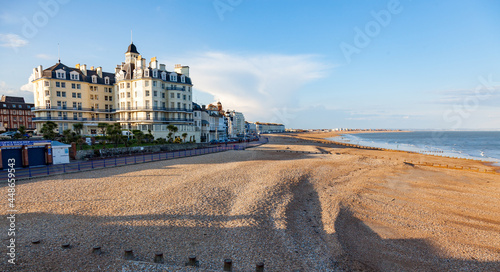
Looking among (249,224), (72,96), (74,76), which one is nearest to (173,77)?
(74,76)

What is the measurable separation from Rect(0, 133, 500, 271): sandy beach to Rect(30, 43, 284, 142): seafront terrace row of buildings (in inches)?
1206

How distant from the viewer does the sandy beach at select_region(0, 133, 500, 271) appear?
28.4 ft

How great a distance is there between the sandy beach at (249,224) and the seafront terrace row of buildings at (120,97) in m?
30.6

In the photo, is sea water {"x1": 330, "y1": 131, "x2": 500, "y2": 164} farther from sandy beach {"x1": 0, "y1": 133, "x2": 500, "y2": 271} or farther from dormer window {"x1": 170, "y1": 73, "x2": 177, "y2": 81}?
dormer window {"x1": 170, "y1": 73, "x2": 177, "y2": 81}

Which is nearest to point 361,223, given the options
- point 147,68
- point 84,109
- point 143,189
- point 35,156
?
point 143,189

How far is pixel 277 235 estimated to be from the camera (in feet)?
34.9

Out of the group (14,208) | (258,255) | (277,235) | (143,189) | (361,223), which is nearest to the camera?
(258,255)

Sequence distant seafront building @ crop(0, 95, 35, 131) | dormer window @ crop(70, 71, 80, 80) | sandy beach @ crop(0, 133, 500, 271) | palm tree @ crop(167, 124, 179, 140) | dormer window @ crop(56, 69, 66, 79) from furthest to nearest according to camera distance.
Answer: distant seafront building @ crop(0, 95, 35, 131) → dormer window @ crop(70, 71, 80, 80) → dormer window @ crop(56, 69, 66, 79) → palm tree @ crop(167, 124, 179, 140) → sandy beach @ crop(0, 133, 500, 271)

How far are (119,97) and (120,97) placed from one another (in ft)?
2.01

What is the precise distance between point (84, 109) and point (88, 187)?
42720 mm

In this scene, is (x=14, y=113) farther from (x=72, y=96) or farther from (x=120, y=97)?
(x=120, y=97)

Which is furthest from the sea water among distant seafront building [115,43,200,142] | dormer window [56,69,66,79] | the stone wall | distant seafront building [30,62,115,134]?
dormer window [56,69,66,79]

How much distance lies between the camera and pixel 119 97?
51281 millimetres

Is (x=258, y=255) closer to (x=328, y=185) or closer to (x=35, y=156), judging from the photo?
(x=328, y=185)
